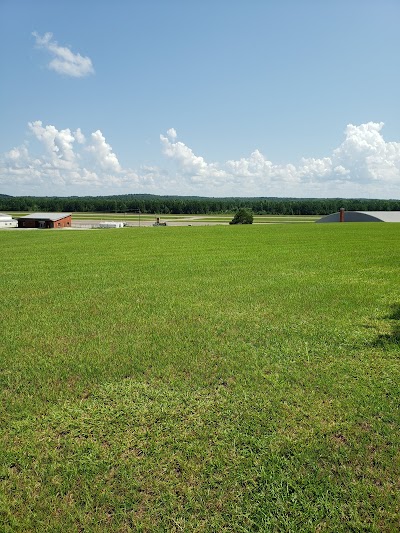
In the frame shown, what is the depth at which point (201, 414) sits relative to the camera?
13.2 ft

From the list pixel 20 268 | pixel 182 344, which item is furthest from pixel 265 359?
pixel 20 268

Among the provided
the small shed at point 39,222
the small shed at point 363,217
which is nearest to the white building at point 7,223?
the small shed at point 39,222

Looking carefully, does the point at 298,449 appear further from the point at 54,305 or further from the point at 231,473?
the point at 54,305

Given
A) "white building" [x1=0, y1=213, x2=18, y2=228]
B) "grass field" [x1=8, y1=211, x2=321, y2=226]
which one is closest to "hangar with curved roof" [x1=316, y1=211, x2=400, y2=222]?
"grass field" [x1=8, y1=211, x2=321, y2=226]

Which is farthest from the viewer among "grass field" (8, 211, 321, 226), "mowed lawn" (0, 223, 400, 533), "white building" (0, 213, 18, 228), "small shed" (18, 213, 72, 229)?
"grass field" (8, 211, 321, 226)

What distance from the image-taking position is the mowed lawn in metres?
2.92

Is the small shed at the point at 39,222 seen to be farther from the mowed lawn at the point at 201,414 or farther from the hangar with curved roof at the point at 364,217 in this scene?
the mowed lawn at the point at 201,414

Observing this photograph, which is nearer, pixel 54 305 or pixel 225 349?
pixel 225 349

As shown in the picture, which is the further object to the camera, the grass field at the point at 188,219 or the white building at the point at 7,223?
the grass field at the point at 188,219

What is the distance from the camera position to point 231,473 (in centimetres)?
321

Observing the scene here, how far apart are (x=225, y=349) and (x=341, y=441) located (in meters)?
2.34

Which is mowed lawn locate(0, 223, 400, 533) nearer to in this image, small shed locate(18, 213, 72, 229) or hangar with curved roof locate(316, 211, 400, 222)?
hangar with curved roof locate(316, 211, 400, 222)

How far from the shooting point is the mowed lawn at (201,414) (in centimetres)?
292

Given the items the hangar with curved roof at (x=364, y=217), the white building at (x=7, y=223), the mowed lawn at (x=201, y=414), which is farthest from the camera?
the white building at (x=7, y=223)
